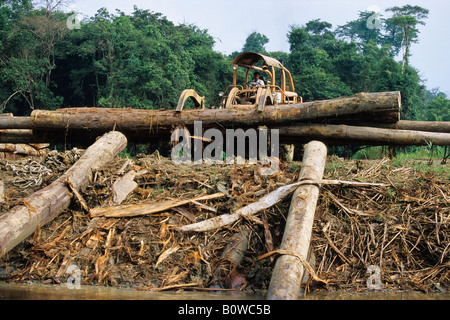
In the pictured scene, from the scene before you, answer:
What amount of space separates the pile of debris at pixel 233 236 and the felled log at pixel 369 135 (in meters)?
1.51

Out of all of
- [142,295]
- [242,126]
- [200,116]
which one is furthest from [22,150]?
[142,295]

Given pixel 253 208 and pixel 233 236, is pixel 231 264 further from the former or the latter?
pixel 253 208

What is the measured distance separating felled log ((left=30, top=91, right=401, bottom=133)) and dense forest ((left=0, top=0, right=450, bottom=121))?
1391 centimetres

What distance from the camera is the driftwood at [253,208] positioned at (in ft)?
17.7

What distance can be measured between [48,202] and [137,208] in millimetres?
1092

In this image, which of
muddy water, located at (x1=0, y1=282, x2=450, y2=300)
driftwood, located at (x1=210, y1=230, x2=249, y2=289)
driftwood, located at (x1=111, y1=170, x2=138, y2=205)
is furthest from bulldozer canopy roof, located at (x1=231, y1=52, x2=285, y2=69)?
muddy water, located at (x1=0, y1=282, x2=450, y2=300)

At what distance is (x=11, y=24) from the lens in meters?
26.5

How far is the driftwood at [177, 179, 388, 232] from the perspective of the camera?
213 inches

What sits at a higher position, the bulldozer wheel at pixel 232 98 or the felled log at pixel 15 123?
the bulldozer wheel at pixel 232 98

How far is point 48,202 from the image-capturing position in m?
5.71

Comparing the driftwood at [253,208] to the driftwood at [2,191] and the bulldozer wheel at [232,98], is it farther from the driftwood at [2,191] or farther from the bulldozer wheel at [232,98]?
the bulldozer wheel at [232,98]

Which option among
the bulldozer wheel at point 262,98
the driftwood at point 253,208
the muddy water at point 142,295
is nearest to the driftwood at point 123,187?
the driftwood at point 253,208

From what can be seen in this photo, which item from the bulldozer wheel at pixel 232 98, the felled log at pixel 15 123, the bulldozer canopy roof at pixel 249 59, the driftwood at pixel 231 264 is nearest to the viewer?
the driftwood at pixel 231 264
